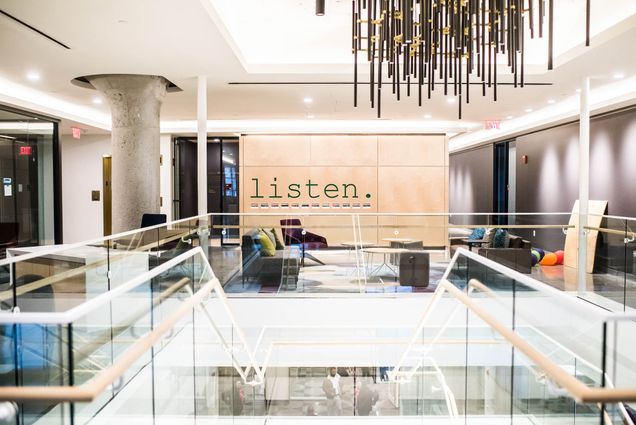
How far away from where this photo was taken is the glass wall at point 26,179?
34.4 feet

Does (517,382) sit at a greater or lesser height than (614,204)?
lesser

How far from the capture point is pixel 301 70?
337 inches

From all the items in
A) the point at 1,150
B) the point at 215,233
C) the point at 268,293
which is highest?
the point at 1,150

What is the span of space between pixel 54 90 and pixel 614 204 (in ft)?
33.7

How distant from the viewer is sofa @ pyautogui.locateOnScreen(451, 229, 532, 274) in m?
8.95

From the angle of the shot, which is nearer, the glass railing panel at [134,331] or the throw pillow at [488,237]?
the glass railing panel at [134,331]

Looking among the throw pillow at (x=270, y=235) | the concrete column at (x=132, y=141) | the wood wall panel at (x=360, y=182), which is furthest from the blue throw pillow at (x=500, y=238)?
the wood wall panel at (x=360, y=182)

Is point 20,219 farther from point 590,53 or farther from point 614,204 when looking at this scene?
point 614,204

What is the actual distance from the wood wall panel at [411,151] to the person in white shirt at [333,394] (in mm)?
6215

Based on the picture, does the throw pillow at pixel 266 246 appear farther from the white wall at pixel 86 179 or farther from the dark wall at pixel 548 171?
the white wall at pixel 86 179

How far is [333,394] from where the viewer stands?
32.9 ft

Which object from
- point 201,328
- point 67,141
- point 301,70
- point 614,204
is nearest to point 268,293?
point 301,70

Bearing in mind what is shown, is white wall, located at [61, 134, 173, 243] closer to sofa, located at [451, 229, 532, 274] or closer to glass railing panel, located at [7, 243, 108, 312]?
sofa, located at [451, 229, 532, 274]

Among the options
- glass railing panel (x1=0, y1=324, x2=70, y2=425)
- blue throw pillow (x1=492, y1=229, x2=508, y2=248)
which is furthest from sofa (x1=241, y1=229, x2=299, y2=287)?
glass railing panel (x1=0, y1=324, x2=70, y2=425)
